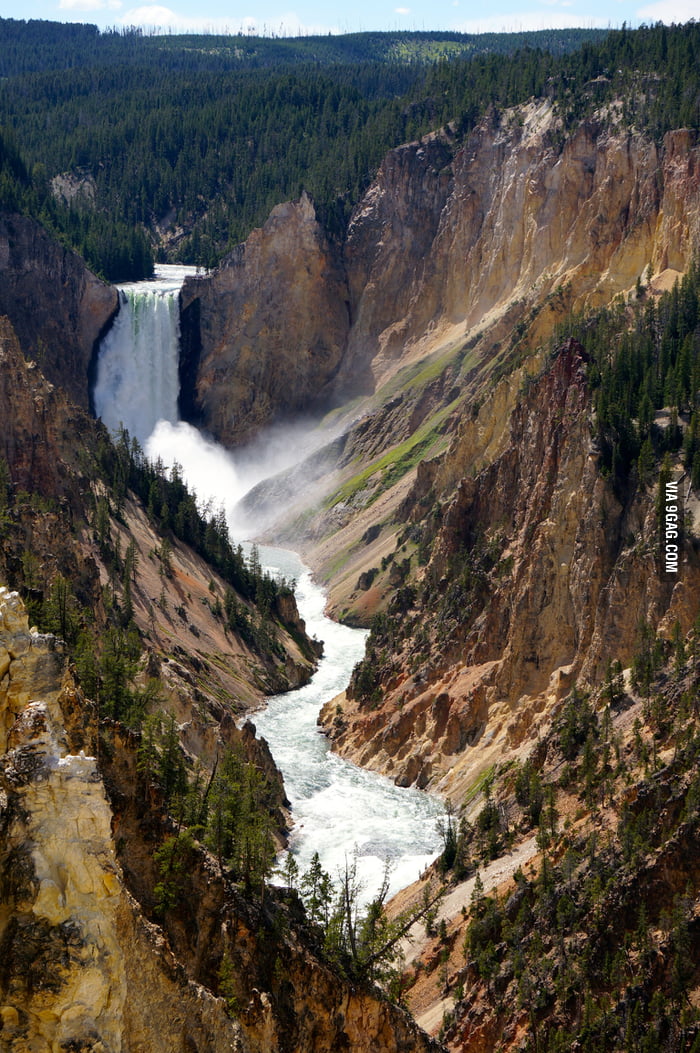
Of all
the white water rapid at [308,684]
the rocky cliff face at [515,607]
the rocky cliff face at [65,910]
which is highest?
the rocky cliff face at [65,910]

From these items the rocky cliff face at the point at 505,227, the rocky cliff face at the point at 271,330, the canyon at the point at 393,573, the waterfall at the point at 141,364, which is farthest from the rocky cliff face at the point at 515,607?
the waterfall at the point at 141,364

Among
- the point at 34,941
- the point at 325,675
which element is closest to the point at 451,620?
the point at 325,675

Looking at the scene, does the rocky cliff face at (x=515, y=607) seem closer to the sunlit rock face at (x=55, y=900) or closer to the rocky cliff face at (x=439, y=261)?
the rocky cliff face at (x=439, y=261)

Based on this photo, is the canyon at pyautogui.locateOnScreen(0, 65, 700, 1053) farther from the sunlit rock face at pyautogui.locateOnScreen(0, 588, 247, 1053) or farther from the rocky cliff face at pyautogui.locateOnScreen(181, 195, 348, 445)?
the rocky cliff face at pyautogui.locateOnScreen(181, 195, 348, 445)

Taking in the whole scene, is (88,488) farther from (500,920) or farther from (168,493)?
(500,920)

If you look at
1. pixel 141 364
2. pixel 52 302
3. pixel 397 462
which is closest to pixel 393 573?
pixel 397 462

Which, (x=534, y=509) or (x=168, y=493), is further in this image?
(x=168, y=493)
